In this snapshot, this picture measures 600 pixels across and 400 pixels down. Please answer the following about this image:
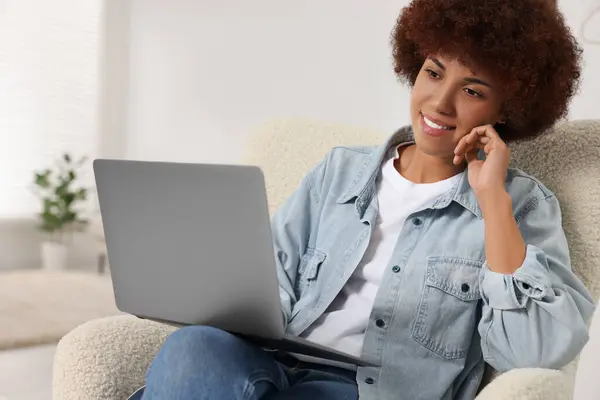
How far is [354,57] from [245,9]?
53 centimetres

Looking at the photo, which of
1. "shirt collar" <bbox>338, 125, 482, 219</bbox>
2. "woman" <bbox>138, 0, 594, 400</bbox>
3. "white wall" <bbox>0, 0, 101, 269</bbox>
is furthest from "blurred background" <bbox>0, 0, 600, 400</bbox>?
"woman" <bbox>138, 0, 594, 400</bbox>

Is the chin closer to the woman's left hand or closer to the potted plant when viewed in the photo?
the woman's left hand

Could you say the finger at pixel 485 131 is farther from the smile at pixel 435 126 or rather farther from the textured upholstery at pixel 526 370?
the textured upholstery at pixel 526 370

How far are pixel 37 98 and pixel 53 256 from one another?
70cm

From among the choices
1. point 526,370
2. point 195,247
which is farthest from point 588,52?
point 195,247

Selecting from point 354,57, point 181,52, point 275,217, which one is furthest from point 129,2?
point 275,217

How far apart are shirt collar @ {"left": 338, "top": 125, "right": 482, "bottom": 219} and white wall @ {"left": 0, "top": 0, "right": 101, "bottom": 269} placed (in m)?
2.32

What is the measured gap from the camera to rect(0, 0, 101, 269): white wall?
10.7ft

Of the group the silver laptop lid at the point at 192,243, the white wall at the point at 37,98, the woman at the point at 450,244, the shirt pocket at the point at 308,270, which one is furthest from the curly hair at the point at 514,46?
the white wall at the point at 37,98

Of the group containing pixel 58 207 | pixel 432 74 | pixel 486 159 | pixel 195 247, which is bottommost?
pixel 58 207

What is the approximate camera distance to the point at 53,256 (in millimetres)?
3398

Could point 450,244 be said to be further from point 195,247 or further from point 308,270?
point 195,247

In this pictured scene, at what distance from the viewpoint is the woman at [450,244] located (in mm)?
1112

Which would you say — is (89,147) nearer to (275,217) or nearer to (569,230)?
(275,217)
